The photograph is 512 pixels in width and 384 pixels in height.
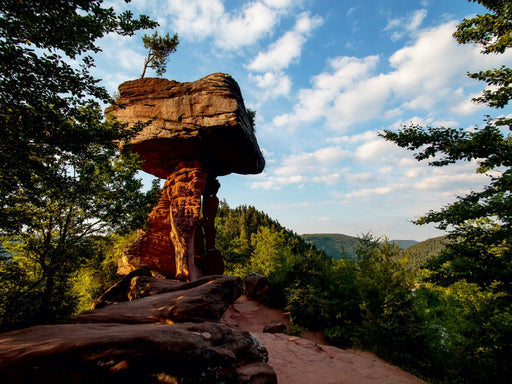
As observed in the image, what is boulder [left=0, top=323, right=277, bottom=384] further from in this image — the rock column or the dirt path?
the rock column

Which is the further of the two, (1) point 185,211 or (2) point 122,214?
(1) point 185,211

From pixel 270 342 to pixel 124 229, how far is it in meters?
7.23

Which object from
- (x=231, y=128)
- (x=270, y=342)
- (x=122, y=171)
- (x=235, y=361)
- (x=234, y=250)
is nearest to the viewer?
(x=235, y=361)

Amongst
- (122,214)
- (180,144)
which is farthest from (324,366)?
(180,144)

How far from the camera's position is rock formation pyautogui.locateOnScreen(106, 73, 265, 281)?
12.4 meters

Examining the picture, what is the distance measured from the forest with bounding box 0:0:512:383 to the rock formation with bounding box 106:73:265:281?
3.58 metres

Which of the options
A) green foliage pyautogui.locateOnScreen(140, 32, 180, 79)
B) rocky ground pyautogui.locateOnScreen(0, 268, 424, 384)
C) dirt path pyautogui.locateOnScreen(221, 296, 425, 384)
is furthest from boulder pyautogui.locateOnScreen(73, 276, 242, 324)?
green foliage pyautogui.locateOnScreen(140, 32, 180, 79)

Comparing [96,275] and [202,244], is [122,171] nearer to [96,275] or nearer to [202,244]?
[202,244]

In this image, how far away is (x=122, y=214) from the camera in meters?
8.73

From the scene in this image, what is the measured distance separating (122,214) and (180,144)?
594 centimetres

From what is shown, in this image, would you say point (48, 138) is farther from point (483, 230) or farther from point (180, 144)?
point (483, 230)

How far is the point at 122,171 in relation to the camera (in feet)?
30.9

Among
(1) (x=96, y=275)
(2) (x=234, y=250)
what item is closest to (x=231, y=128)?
(2) (x=234, y=250)

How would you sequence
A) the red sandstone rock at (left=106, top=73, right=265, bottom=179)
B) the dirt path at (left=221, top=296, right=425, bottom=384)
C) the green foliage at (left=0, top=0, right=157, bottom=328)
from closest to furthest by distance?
the green foliage at (left=0, top=0, right=157, bottom=328)
the dirt path at (left=221, top=296, right=425, bottom=384)
the red sandstone rock at (left=106, top=73, right=265, bottom=179)
